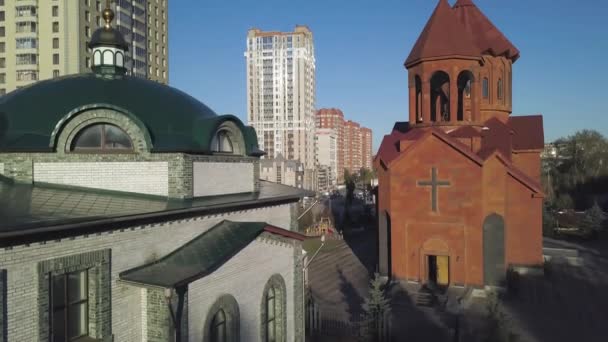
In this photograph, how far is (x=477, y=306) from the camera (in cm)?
1638

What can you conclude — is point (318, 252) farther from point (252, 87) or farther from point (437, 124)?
point (252, 87)

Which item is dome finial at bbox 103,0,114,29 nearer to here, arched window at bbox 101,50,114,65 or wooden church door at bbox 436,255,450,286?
arched window at bbox 101,50,114,65

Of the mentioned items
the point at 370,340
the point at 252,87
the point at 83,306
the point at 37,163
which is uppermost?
the point at 252,87

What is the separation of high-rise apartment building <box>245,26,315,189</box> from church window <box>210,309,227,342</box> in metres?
68.9

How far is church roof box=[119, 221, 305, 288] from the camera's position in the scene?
7418 mm

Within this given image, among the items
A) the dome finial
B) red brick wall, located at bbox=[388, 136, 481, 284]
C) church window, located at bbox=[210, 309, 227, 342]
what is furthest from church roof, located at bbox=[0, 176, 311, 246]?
red brick wall, located at bbox=[388, 136, 481, 284]

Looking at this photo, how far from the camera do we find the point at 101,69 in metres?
10.6

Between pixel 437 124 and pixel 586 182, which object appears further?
pixel 586 182

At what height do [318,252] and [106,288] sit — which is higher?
[106,288]

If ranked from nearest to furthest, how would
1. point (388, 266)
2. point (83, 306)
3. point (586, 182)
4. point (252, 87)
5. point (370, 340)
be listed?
point (83, 306) → point (370, 340) → point (388, 266) → point (586, 182) → point (252, 87)

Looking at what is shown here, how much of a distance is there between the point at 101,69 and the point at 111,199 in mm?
3882

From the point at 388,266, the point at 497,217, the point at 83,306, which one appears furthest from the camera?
the point at 388,266

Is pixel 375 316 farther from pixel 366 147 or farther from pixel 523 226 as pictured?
pixel 366 147

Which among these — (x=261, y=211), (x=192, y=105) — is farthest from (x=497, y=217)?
(x=192, y=105)
